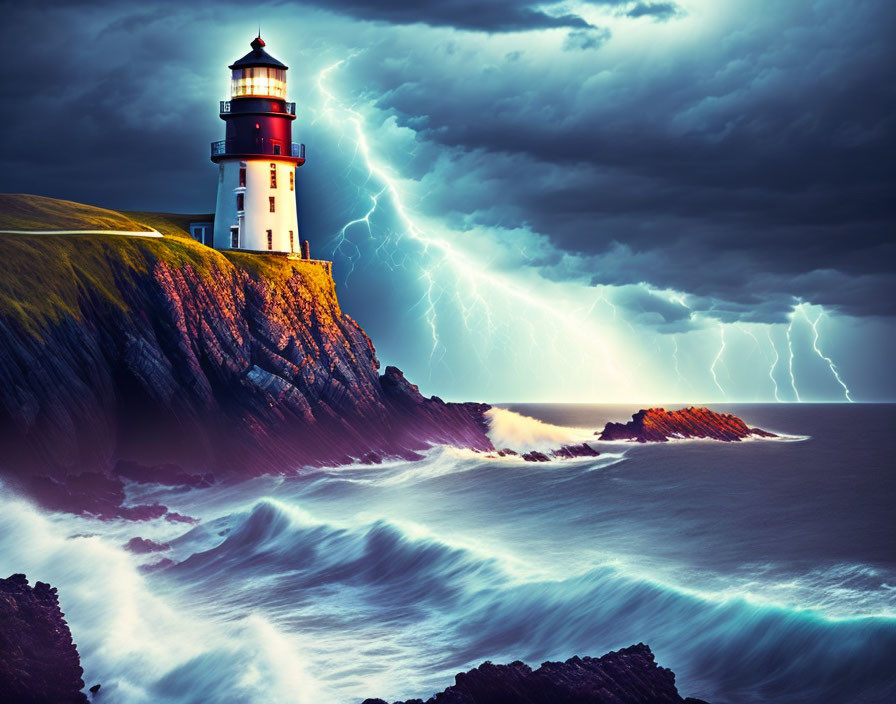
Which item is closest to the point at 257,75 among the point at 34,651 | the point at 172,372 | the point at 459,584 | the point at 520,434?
the point at 172,372

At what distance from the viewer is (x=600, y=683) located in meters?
17.9

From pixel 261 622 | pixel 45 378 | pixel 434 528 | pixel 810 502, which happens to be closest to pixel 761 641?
pixel 261 622

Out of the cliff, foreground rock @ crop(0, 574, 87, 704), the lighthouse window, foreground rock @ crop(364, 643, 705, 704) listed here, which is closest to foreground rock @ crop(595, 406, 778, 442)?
the cliff

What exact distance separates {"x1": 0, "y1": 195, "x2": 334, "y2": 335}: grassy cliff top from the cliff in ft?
0.30

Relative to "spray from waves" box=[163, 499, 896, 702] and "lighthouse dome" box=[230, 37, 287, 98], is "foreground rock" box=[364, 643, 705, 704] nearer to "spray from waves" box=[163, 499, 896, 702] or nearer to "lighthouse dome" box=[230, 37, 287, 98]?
"spray from waves" box=[163, 499, 896, 702]

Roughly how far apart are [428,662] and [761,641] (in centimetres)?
657

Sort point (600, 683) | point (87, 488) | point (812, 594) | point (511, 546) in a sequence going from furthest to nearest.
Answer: point (87, 488), point (511, 546), point (812, 594), point (600, 683)

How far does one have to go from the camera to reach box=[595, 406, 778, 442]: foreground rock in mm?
78812

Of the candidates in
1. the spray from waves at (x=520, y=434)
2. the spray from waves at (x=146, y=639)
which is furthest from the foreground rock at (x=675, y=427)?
the spray from waves at (x=146, y=639)

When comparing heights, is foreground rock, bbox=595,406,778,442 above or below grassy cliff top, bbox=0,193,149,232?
below

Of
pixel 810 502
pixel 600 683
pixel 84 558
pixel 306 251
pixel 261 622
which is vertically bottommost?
pixel 600 683

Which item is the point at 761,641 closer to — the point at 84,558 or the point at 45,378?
the point at 84,558

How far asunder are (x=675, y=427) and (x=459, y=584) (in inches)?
2119

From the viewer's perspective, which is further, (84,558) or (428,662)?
(84,558)
